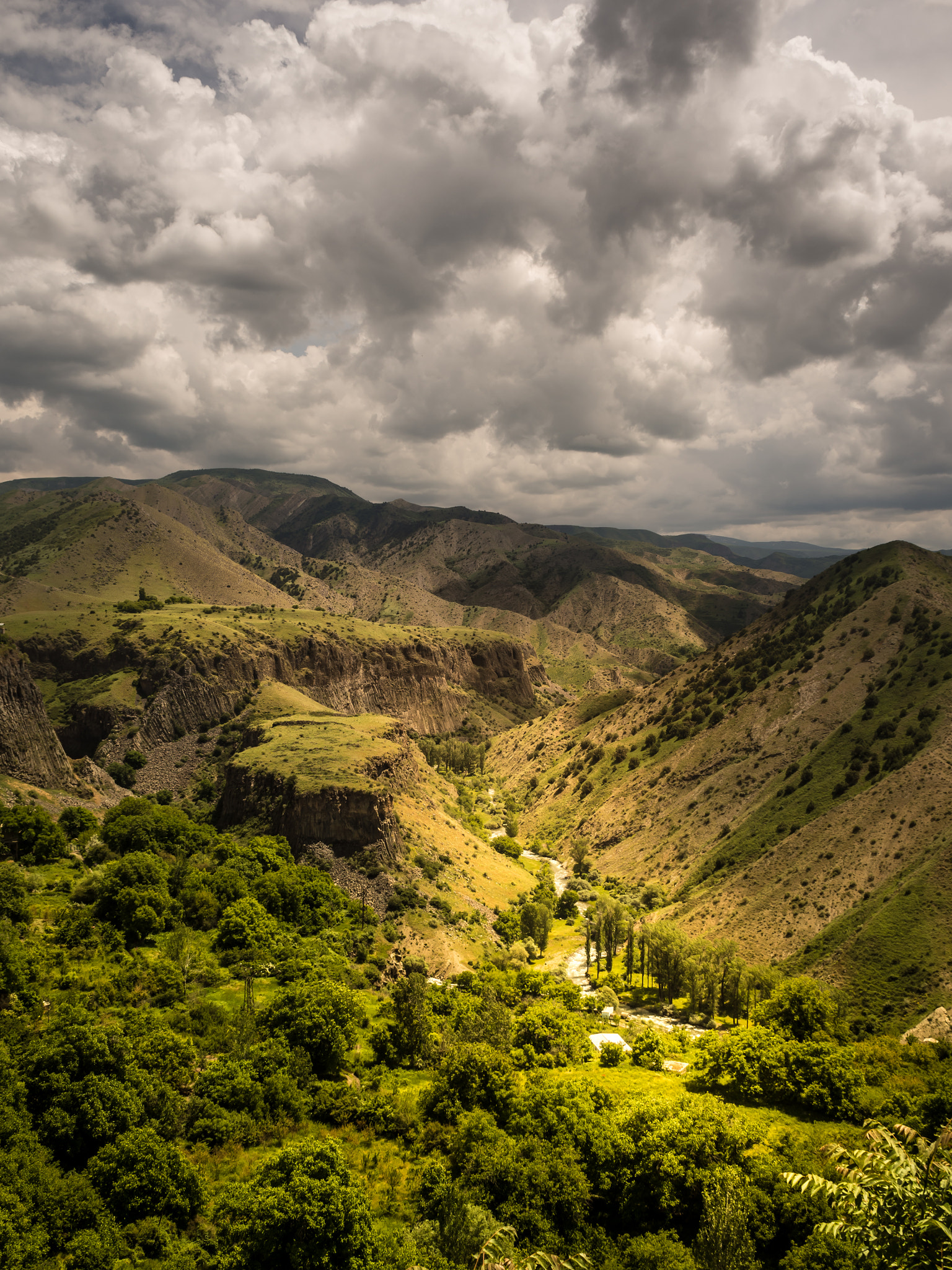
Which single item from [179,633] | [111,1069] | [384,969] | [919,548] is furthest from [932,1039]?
[179,633]

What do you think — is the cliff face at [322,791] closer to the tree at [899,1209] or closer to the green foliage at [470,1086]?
the green foliage at [470,1086]

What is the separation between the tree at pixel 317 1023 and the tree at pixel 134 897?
17.1m

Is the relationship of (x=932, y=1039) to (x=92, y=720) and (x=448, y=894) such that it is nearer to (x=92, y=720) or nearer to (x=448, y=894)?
(x=448, y=894)

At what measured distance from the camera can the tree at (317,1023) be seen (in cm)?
5366

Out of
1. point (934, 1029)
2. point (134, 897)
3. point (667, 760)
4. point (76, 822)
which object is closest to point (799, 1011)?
point (934, 1029)

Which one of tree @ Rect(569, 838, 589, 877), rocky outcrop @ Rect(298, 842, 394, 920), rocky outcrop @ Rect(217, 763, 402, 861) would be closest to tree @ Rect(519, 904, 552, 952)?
rocky outcrop @ Rect(217, 763, 402, 861)

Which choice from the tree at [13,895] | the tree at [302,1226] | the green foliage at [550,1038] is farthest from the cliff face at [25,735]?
the tree at [302,1226]

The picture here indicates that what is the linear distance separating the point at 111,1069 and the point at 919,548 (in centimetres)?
17141

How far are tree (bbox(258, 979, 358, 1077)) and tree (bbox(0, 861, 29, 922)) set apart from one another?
2267 cm

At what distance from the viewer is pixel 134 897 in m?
65.8

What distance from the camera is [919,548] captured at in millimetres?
153125

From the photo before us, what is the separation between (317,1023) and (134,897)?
24121 mm

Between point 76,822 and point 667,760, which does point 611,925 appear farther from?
point 76,822

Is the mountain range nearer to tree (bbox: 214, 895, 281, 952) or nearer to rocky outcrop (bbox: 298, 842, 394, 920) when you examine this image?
rocky outcrop (bbox: 298, 842, 394, 920)
